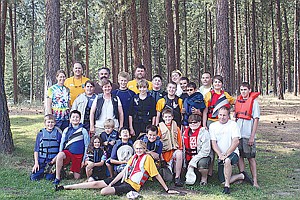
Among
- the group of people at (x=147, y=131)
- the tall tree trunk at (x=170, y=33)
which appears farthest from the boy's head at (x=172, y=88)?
the tall tree trunk at (x=170, y=33)

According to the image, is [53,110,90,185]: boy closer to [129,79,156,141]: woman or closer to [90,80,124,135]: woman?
[90,80,124,135]: woman

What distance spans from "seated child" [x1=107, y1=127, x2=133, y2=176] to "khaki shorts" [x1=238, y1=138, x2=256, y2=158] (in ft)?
7.02

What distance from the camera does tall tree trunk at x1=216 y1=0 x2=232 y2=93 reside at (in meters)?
11.7

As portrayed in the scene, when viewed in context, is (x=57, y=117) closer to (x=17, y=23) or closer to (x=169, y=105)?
(x=169, y=105)

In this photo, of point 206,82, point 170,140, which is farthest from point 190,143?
point 206,82

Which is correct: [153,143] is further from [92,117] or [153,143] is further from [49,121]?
[49,121]

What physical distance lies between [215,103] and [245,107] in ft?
1.94

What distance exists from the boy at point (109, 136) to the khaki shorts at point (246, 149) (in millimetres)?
2423

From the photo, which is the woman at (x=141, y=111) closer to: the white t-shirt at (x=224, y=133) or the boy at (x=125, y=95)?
the boy at (x=125, y=95)

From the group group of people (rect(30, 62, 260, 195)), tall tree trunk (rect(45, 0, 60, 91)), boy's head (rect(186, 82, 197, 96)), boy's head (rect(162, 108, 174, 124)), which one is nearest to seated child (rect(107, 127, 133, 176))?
Result: group of people (rect(30, 62, 260, 195))

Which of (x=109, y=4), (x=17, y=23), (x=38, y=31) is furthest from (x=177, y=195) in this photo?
(x=38, y=31)

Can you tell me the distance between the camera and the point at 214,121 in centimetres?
768

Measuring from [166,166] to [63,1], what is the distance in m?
27.0

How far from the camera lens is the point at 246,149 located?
7258 mm
